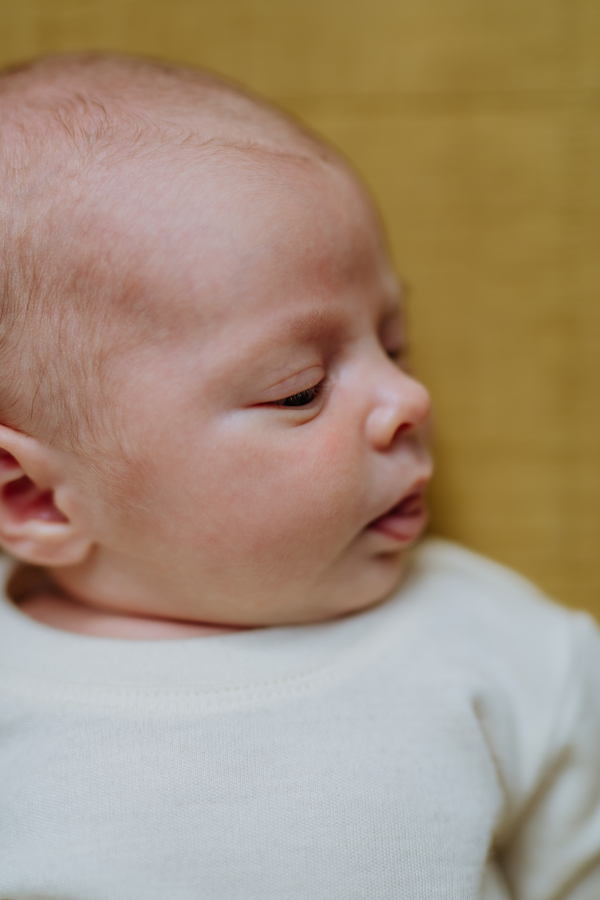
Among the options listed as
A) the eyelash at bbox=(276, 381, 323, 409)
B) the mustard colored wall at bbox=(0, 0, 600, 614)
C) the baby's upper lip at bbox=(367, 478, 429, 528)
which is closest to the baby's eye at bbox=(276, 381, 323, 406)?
the eyelash at bbox=(276, 381, 323, 409)

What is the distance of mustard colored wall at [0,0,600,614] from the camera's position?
1069mm

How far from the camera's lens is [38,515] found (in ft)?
2.65

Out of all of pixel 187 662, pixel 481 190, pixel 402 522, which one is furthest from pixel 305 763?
pixel 481 190

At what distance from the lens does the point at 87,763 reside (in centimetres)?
73

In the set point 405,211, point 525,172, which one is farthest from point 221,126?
point 525,172

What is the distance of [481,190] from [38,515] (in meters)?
0.73

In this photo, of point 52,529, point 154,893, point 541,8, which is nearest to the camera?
point 154,893

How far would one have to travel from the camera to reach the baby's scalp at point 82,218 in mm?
708

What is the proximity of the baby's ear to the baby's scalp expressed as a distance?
0.04m

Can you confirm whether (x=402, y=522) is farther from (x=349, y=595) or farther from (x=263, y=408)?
(x=263, y=408)

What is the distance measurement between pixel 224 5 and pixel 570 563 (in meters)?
0.94

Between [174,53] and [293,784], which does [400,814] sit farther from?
[174,53]

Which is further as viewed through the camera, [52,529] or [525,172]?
[525,172]

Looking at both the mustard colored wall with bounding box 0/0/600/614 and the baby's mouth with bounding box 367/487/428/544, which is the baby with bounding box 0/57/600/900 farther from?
the mustard colored wall with bounding box 0/0/600/614
